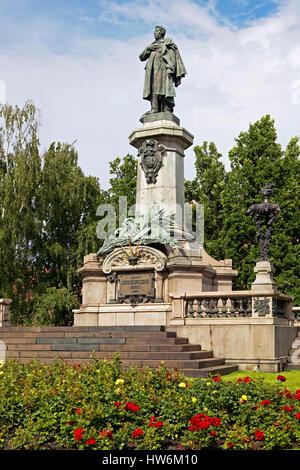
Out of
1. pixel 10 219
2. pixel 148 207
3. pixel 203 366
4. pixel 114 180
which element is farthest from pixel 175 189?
pixel 114 180

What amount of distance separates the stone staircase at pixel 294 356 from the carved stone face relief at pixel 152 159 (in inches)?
295

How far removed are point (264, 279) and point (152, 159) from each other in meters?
6.75

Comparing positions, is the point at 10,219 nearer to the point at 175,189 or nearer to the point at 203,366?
the point at 175,189

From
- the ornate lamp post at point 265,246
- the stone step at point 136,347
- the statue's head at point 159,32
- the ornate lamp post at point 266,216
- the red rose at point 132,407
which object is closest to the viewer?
the red rose at point 132,407

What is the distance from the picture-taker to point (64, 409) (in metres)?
8.00

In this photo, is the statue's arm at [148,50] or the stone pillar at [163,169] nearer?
the stone pillar at [163,169]

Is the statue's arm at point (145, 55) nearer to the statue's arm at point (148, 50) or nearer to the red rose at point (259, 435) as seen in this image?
the statue's arm at point (148, 50)

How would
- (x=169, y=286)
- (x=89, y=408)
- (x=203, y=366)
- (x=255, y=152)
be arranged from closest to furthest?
(x=89, y=408) → (x=203, y=366) → (x=169, y=286) → (x=255, y=152)

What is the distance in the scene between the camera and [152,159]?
20.0m

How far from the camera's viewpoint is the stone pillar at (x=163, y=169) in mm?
19906

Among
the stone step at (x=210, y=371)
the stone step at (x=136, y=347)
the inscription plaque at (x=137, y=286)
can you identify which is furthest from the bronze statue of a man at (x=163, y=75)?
the stone step at (x=210, y=371)

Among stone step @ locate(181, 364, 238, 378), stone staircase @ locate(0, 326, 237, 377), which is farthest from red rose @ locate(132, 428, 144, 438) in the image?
stone staircase @ locate(0, 326, 237, 377)
